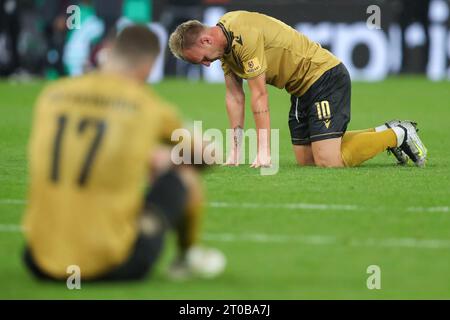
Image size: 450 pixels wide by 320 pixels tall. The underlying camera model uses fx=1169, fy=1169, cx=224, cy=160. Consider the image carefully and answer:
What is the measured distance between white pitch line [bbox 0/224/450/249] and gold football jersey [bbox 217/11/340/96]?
333cm

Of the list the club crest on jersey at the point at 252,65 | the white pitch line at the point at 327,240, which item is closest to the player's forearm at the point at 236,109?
the club crest on jersey at the point at 252,65

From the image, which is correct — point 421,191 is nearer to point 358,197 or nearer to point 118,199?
point 358,197

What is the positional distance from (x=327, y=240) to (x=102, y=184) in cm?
195

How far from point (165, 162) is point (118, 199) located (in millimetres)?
312

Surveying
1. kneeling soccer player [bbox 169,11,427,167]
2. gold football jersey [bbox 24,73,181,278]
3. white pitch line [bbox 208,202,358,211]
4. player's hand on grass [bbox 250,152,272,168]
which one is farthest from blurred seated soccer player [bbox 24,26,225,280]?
player's hand on grass [bbox 250,152,272,168]

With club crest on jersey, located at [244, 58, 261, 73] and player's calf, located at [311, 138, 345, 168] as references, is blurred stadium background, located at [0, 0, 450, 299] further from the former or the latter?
club crest on jersey, located at [244, 58, 261, 73]

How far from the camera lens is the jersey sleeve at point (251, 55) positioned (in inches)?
409

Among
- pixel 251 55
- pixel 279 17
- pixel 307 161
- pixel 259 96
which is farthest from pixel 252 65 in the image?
pixel 279 17

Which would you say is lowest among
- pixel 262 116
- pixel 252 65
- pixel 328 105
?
pixel 262 116

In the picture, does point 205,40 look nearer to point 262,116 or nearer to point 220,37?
point 220,37

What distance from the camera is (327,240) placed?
719 cm

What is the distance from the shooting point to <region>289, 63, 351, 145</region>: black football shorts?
35.8 feet

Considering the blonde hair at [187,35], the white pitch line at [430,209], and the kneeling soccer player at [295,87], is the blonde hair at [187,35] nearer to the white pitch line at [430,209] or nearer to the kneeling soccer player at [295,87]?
the kneeling soccer player at [295,87]

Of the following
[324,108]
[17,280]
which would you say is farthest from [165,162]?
[324,108]
